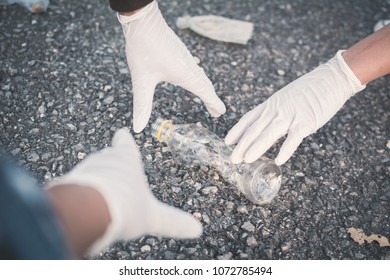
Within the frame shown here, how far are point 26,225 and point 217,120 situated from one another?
6.80 feet

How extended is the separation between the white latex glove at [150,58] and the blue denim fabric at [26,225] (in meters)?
1.50

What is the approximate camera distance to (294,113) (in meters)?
2.61

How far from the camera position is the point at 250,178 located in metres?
2.71

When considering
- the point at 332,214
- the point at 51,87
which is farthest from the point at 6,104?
the point at 332,214

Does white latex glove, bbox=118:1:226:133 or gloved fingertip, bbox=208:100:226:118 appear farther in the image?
gloved fingertip, bbox=208:100:226:118

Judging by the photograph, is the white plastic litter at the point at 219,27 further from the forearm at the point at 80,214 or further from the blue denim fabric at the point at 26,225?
the blue denim fabric at the point at 26,225

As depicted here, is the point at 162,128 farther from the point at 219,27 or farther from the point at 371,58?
the point at 219,27

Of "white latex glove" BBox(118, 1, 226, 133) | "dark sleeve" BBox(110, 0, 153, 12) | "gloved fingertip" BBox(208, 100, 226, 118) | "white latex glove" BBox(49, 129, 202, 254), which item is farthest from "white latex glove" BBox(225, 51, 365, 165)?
"dark sleeve" BBox(110, 0, 153, 12)

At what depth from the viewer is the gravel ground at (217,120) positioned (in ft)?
8.34

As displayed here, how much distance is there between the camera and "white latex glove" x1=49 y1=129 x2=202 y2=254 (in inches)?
62.0

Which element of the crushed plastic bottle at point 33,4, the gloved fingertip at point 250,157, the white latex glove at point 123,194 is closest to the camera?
the white latex glove at point 123,194

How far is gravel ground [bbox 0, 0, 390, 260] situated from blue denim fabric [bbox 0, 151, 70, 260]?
1.15 meters

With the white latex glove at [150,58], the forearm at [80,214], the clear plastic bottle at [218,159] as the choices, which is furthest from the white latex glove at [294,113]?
the forearm at [80,214]

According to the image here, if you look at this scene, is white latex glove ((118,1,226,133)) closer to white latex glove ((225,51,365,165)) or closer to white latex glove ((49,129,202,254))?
white latex glove ((225,51,365,165))
